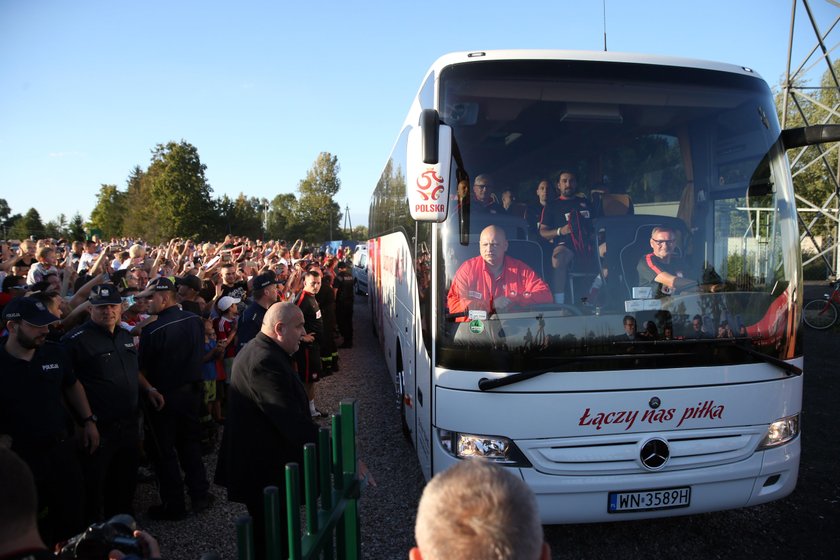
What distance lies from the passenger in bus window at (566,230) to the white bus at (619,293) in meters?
0.06

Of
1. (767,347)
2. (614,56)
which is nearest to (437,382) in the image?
(767,347)

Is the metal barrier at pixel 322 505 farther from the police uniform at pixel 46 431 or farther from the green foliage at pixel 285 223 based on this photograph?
the green foliage at pixel 285 223

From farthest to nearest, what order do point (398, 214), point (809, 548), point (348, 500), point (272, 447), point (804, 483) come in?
point (398, 214)
point (804, 483)
point (809, 548)
point (272, 447)
point (348, 500)

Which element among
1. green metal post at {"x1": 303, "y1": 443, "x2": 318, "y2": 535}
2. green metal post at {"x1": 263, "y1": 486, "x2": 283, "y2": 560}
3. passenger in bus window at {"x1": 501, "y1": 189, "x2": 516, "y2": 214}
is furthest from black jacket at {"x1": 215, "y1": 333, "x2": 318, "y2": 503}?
passenger in bus window at {"x1": 501, "y1": 189, "x2": 516, "y2": 214}

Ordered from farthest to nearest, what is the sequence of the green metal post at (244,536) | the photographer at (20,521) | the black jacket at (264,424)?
the black jacket at (264,424)
the green metal post at (244,536)
the photographer at (20,521)

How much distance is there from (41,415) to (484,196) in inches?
123

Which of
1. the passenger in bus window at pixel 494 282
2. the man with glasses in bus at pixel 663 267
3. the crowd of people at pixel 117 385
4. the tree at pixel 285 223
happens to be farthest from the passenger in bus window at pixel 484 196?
the tree at pixel 285 223

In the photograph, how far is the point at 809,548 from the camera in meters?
3.97

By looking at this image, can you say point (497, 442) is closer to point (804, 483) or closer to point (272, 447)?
point (272, 447)

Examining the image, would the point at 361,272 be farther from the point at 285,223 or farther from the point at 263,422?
the point at 285,223

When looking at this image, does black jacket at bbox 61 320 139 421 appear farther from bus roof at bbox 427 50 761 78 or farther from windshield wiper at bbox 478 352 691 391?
bus roof at bbox 427 50 761 78

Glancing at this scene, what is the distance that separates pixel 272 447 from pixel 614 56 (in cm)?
343

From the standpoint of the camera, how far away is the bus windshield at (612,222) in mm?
3506

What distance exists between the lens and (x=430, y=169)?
3.47 metres
